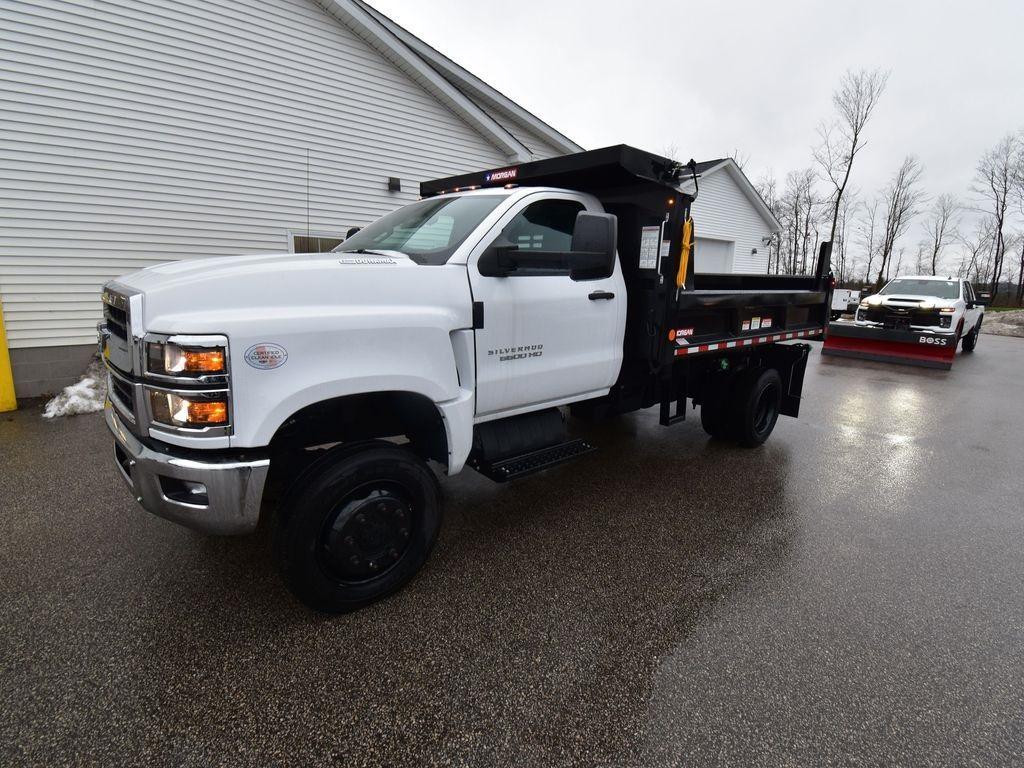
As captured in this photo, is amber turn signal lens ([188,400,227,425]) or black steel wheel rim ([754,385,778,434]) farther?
black steel wheel rim ([754,385,778,434])

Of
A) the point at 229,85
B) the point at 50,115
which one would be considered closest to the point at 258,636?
the point at 50,115

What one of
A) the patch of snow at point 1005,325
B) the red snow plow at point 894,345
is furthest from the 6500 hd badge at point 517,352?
the patch of snow at point 1005,325

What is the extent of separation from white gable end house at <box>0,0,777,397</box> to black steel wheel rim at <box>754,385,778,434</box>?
666 cm

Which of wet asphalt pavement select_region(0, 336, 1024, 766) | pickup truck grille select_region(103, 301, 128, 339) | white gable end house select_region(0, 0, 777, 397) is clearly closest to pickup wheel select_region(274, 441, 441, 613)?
wet asphalt pavement select_region(0, 336, 1024, 766)

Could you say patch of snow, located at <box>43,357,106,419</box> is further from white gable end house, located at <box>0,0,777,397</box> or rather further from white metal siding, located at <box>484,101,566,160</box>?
white metal siding, located at <box>484,101,566,160</box>

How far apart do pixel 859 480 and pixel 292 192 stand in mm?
8158

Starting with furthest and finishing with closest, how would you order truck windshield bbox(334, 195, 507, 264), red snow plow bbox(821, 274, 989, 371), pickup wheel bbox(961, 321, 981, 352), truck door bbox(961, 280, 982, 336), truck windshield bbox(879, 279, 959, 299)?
1. pickup wheel bbox(961, 321, 981, 352)
2. truck door bbox(961, 280, 982, 336)
3. truck windshield bbox(879, 279, 959, 299)
4. red snow plow bbox(821, 274, 989, 371)
5. truck windshield bbox(334, 195, 507, 264)

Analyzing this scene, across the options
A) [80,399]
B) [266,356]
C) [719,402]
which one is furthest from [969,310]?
[80,399]

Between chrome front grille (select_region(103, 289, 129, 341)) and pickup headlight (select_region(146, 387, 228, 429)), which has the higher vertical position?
chrome front grille (select_region(103, 289, 129, 341))

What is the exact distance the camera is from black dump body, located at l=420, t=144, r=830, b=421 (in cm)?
374

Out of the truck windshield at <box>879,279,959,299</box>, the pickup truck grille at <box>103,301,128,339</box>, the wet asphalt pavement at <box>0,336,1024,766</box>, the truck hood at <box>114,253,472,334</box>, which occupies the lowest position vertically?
the wet asphalt pavement at <box>0,336,1024,766</box>

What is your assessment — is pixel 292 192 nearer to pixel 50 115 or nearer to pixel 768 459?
pixel 50 115

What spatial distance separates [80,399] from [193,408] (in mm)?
5633

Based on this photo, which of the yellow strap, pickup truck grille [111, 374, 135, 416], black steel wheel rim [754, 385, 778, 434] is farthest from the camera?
black steel wheel rim [754, 385, 778, 434]
